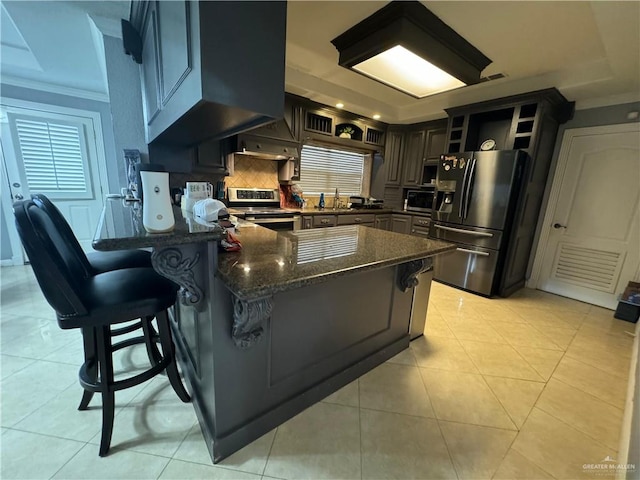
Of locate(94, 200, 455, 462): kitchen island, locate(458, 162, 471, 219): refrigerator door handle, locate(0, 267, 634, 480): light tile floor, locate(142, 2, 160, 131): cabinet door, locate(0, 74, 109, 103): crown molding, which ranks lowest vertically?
locate(0, 267, 634, 480): light tile floor

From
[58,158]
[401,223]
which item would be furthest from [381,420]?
[58,158]

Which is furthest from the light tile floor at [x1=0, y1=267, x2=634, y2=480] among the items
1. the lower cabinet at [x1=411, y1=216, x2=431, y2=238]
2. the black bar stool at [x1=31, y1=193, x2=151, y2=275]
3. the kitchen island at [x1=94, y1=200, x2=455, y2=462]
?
the lower cabinet at [x1=411, y1=216, x2=431, y2=238]

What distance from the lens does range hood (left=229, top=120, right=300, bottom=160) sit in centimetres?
313

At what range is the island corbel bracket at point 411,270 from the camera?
5.95 feet

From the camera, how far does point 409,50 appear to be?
77.8 inches

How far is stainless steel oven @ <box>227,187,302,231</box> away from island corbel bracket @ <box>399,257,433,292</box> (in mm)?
1943

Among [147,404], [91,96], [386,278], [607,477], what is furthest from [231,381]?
[91,96]

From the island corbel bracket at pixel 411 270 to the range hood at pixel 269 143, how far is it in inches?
90.6

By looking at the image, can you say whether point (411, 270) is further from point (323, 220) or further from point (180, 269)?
point (323, 220)

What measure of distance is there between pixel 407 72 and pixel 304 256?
216cm

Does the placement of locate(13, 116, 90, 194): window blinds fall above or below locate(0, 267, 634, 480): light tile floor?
above

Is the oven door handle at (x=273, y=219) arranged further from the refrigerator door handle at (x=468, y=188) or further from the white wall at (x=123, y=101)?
the refrigerator door handle at (x=468, y=188)

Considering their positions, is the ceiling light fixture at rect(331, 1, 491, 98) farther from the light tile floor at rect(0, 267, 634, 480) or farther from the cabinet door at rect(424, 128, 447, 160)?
the light tile floor at rect(0, 267, 634, 480)

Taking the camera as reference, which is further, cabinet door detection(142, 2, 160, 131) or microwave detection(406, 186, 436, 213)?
microwave detection(406, 186, 436, 213)
